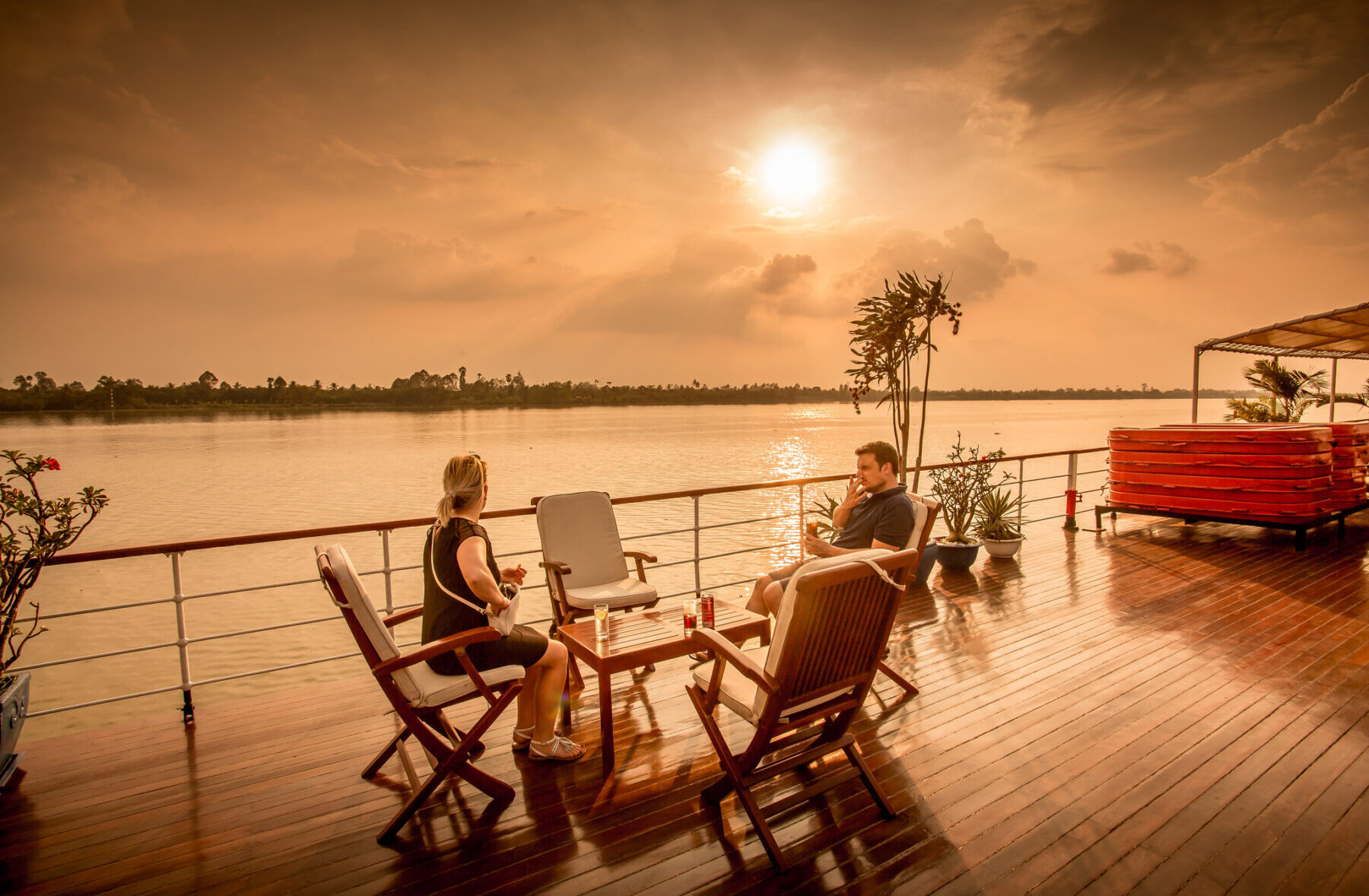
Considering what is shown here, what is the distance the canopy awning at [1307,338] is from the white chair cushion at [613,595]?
28.3ft

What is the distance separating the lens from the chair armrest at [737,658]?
199 centimetres

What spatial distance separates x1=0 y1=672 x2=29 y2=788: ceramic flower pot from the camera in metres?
2.46

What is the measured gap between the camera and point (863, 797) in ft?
7.61

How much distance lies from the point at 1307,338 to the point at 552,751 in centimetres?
1178

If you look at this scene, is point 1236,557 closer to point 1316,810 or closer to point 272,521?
point 1316,810

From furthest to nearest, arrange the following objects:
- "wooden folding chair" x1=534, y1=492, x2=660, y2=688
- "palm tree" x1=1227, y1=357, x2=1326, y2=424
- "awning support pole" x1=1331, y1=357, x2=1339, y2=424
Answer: "palm tree" x1=1227, y1=357, x2=1326, y2=424
"awning support pole" x1=1331, y1=357, x2=1339, y2=424
"wooden folding chair" x1=534, y1=492, x2=660, y2=688

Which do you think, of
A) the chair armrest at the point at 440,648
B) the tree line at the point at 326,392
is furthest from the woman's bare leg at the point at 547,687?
the tree line at the point at 326,392

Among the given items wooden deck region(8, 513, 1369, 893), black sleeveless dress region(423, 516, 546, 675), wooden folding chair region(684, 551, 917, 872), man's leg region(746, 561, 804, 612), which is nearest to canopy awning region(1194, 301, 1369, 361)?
wooden deck region(8, 513, 1369, 893)

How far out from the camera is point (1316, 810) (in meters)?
2.16

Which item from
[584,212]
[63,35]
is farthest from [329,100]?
[584,212]

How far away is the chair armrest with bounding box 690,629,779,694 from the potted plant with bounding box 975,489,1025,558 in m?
4.52

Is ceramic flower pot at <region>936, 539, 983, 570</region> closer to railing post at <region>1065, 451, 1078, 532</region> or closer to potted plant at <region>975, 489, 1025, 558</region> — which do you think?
potted plant at <region>975, 489, 1025, 558</region>

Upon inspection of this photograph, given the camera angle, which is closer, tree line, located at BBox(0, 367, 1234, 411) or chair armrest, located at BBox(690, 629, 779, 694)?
chair armrest, located at BBox(690, 629, 779, 694)

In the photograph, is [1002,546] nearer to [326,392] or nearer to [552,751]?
[552,751]
